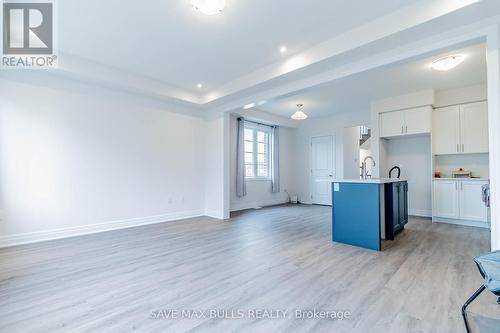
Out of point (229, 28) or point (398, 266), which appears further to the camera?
point (229, 28)

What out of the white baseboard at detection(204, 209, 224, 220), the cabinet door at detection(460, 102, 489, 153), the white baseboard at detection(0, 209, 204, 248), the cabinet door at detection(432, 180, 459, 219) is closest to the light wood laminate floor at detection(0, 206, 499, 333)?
the white baseboard at detection(0, 209, 204, 248)

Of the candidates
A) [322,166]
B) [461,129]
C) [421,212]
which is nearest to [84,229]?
[322,166]

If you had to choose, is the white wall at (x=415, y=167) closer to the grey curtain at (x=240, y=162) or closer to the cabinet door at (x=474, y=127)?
the cabinet door at (x=474, y=127)

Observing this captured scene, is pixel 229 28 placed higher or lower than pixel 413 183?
higher

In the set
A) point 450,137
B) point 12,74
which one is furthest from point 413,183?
point 12,74

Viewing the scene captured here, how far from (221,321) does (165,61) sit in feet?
12.3

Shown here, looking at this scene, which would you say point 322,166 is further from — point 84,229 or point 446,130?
point 84,229

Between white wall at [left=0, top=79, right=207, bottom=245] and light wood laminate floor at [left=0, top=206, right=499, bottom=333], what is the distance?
1.66 feet

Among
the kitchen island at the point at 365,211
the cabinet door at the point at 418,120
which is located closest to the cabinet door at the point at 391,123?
the cabinet door at the point at 418,120

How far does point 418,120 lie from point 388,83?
49.1 inches

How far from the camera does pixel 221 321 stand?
169 cm

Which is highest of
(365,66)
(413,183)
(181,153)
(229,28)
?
(229,28)

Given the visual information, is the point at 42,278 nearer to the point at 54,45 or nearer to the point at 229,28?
the point at 54,45

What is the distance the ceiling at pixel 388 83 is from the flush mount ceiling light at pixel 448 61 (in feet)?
0.25
